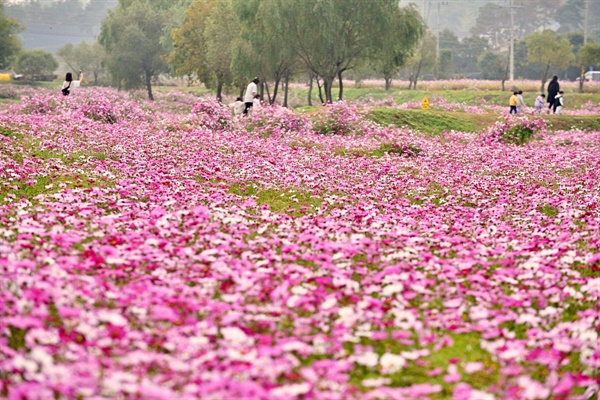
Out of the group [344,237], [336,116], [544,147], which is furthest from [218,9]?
[344,237]

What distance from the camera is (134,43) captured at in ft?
183

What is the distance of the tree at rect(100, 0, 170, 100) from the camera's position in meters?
55.5

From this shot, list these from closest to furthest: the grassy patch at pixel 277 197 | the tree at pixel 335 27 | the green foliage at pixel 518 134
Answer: the grassy patch at pixel 277 197 < the green foliage at pixel 518 134 < the tree at pixel 335 27

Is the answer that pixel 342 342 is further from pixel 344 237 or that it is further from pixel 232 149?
pixel 232 149

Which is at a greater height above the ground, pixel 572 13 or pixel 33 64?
A: pixel 572 13

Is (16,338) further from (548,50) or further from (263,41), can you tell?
(548,50)

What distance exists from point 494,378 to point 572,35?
104702 millimetres

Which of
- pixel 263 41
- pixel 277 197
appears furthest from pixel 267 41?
pixel 277 197

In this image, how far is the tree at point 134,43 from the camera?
182 feet

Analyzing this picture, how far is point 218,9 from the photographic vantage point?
4259 centimetres

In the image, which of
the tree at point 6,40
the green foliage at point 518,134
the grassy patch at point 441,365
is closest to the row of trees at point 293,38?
the green foliage at point 518,134

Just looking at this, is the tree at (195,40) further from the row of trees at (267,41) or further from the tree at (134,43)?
the tree at (134,43)

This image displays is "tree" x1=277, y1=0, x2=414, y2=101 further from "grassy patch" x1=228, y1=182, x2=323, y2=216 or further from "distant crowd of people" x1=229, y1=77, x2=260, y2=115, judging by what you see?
"grassy patch" x1=228, y1=182, x2=323, y2=216

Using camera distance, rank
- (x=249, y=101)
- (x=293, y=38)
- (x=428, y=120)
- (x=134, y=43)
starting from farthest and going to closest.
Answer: (x=134, y=43) < (x=293, y=38) < (x=428, y=120) < (x=249, y=101)
